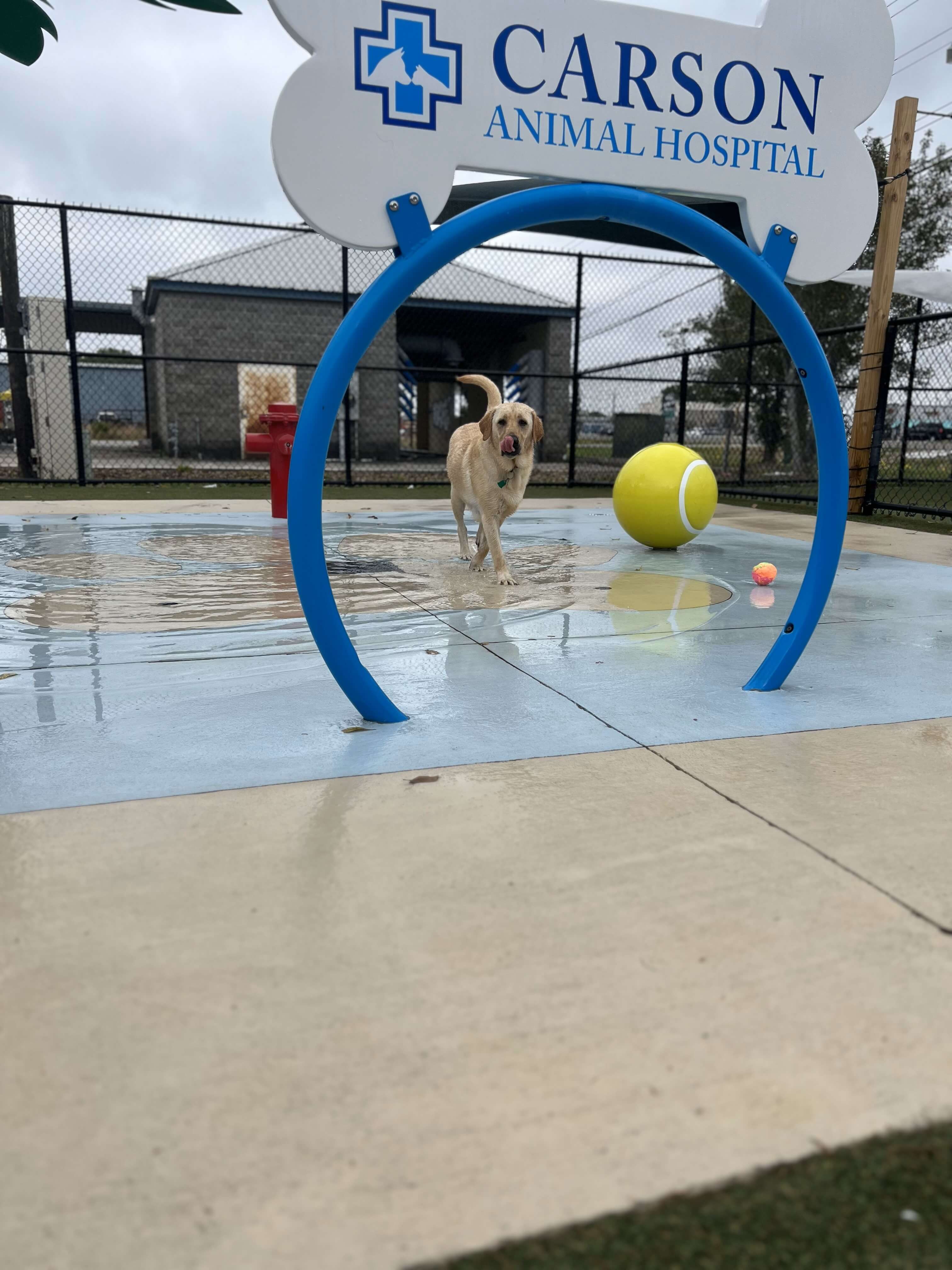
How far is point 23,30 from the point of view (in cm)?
282

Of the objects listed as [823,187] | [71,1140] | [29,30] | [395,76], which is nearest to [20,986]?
[71,1140]

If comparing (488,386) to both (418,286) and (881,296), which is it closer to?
(418,286)

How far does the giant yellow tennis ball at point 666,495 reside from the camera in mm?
6426

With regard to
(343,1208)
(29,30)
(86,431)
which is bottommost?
(343,1208)

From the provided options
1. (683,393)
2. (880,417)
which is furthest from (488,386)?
(683,393)

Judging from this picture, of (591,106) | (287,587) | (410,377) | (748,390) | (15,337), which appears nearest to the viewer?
(591,106)

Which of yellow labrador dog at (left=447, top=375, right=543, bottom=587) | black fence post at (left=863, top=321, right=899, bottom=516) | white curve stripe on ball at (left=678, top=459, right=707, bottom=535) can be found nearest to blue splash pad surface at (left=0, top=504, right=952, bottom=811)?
yellow labrador dog at (left=447, top=375, right=543, bottom=587)

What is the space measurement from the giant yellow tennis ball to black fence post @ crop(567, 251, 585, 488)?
6.96 metres

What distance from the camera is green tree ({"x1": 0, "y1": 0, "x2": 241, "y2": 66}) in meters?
2.78

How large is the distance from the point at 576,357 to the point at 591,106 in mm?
11322

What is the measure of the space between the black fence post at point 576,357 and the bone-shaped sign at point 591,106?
34.4 feet

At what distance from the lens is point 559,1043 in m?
1.42

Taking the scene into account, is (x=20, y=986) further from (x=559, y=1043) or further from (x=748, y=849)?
(x=748, y=849)

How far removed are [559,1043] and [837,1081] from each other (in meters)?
0.42
